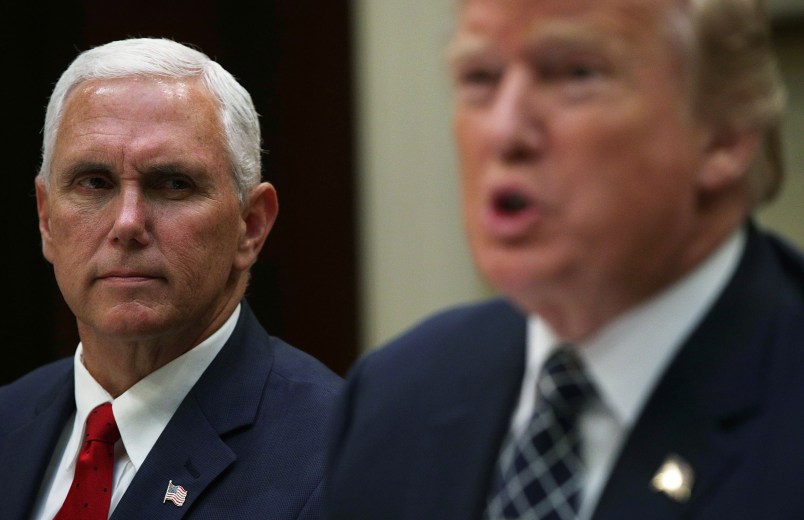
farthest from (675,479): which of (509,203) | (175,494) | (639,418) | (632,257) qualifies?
(175,494)

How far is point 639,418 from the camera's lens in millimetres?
1320

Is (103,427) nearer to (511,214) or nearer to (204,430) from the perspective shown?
(204,430)

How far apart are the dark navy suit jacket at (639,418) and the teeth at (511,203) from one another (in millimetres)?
256

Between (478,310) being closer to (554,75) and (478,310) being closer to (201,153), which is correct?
(554,75)

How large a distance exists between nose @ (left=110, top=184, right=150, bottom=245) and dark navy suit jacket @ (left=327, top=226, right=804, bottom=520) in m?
→ 0.74

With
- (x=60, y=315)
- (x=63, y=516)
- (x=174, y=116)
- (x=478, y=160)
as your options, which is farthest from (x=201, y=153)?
(x=60, y=315)

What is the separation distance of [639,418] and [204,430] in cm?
119

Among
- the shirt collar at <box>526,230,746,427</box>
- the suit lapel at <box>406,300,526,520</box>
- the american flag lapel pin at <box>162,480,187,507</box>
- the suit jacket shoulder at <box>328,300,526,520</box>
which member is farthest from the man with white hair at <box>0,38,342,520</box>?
the shirt collar at <box>526,230,746,427</box>

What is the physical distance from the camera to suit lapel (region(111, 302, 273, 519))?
2.22 meters

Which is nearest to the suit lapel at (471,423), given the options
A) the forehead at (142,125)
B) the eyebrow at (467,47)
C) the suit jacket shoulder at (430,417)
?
the suit jacket shoulder at (430,417)

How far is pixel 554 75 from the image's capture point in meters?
1.27

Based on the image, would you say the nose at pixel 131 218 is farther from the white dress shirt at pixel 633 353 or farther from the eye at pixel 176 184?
the white dress shirt at pixel 633 353

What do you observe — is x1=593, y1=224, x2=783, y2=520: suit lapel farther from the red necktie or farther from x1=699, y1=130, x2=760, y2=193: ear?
the red necktie

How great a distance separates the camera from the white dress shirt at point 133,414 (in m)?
2.33
